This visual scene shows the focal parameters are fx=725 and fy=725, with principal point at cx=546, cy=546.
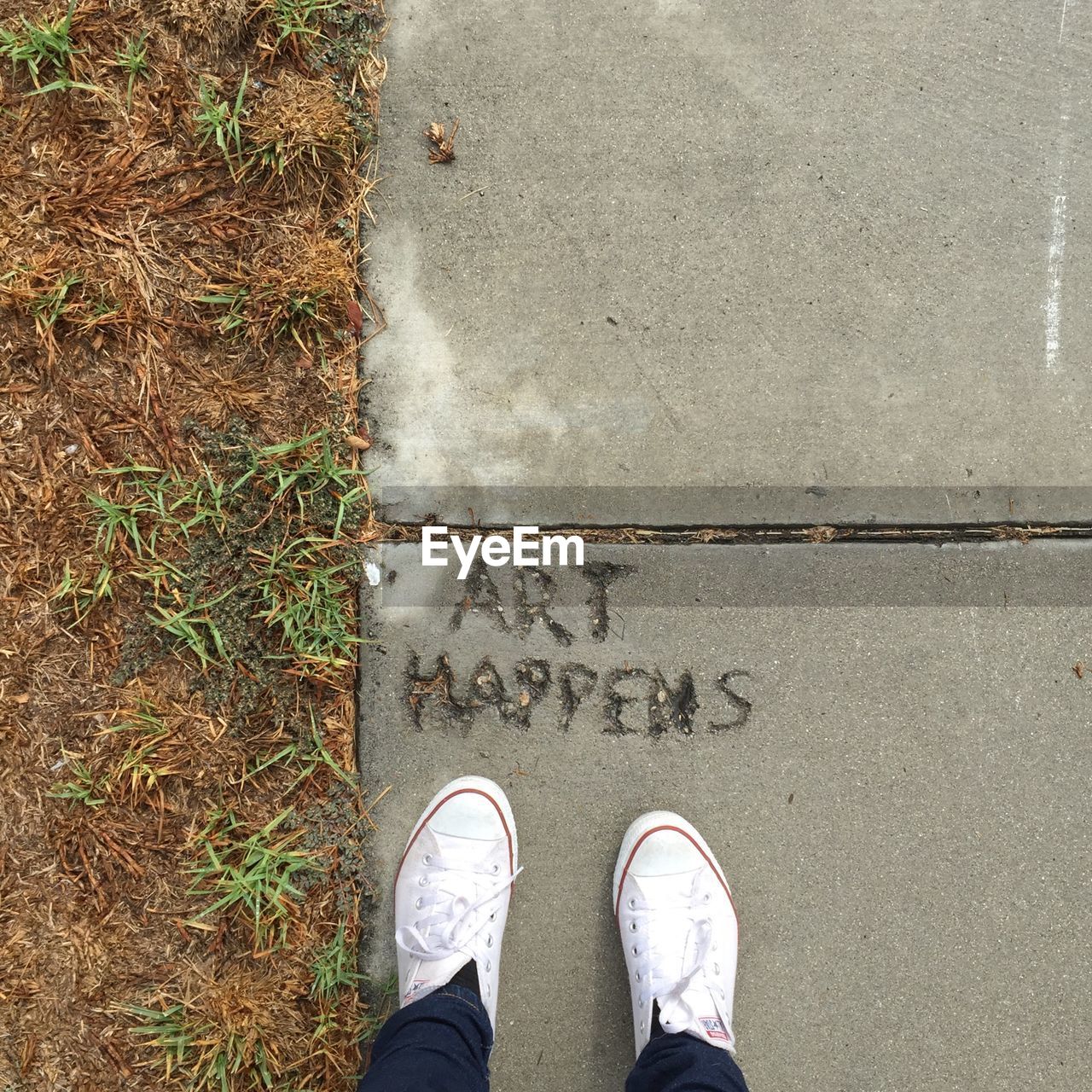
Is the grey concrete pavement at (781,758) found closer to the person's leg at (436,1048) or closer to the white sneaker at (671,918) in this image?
the white sneaker at (671,918)

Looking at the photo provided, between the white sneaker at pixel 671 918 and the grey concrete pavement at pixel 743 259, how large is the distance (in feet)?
2.63

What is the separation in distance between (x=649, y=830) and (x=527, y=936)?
Result: 41cm

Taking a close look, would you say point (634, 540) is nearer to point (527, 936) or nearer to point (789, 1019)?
point (527, 936)

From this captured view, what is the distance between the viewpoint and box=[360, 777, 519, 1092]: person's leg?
5.41 feet

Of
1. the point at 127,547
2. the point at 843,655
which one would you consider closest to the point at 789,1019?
the point at 843,655

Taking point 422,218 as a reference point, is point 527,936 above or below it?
below

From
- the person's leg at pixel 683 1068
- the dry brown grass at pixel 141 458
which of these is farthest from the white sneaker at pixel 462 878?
the person's leg at pixel 683 1068

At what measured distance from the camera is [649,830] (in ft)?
5.79

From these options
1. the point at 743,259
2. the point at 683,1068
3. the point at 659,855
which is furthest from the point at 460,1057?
the point at 743,259

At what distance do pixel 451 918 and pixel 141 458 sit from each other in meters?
1.36

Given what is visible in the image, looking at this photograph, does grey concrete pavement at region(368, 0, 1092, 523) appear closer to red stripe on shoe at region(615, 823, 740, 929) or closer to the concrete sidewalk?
the concrete sidewalk

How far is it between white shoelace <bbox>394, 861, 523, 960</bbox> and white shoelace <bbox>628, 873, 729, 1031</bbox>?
14.0 inches

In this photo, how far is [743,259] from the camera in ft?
5.99

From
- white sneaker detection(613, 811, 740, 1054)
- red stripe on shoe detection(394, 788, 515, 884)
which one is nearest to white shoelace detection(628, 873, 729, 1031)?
white sneaker detection(613, 811, 740, 1054)
